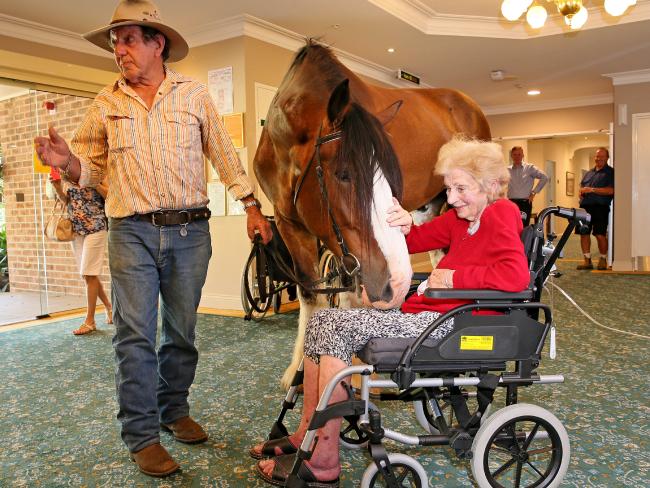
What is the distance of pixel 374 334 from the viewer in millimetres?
1496

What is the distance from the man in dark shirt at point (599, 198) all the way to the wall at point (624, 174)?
123 millimetres

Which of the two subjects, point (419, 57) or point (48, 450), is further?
point (419, 57)

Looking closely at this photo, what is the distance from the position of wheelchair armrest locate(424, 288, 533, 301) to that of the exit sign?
6.23 m

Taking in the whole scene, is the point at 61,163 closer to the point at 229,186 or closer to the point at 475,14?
the point at 229,186

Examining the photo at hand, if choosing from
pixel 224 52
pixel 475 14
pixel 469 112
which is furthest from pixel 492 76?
pixel 469 112

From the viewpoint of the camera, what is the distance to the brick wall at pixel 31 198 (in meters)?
5.24

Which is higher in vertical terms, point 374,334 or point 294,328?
point 374,334

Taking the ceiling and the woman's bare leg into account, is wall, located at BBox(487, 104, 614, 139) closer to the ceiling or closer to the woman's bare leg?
the ceiling

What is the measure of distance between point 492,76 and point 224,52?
14.1 ft

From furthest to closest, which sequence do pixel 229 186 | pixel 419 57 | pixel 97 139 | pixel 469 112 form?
pixel 419 57 < pixel 469 112 < pixel 229 186 < pixel 97 139

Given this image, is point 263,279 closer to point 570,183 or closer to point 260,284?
point 260,284

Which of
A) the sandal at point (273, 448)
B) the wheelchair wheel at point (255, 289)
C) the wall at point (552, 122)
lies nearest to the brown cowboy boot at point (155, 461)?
the sandal at point (273, 448)

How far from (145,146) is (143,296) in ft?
1.80

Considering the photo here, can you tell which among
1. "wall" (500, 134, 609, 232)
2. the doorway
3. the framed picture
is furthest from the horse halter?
the framed picture
